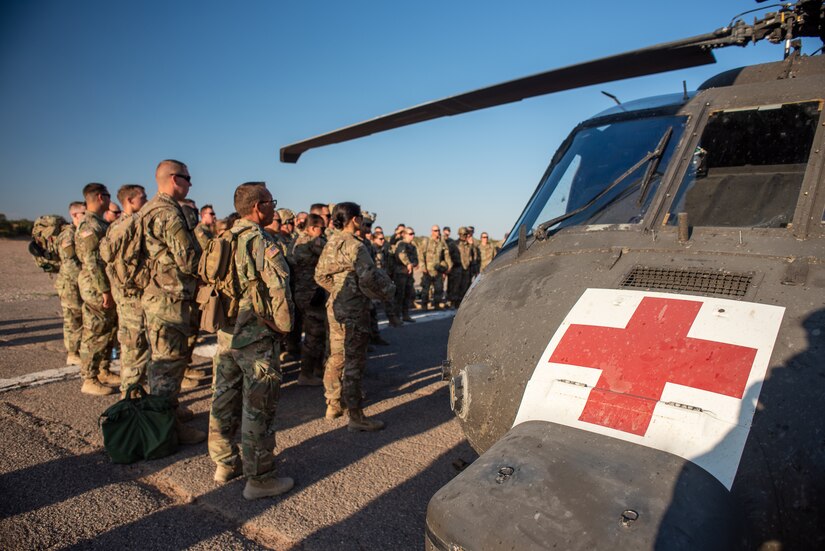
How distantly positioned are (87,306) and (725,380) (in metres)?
6.12

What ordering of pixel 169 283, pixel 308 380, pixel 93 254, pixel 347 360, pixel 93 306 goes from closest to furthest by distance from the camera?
pixel 169 283 < pixel 347 360 < pixel 93 254 < pixel 93 306 < pixel 308 380

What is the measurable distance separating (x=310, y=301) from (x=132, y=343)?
6.52ft

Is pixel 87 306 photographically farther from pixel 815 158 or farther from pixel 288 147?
pixel 815 158

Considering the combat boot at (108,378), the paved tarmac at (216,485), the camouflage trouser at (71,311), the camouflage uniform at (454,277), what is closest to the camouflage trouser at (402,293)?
the camouflage uniform at (454,277)

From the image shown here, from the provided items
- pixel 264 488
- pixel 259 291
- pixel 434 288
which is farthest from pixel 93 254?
pixel 434 288

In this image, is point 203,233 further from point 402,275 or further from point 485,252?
point 485,252

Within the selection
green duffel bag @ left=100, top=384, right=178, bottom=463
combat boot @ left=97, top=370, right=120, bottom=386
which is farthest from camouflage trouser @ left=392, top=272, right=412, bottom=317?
green duffel bag @ left=100, top=384, right=178, bottom=463

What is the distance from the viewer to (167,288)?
4.32 m

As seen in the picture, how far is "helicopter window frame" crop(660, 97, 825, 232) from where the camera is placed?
7.27ft

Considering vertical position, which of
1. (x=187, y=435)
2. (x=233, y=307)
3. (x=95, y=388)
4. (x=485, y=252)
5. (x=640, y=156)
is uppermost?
(x=640, y=156)

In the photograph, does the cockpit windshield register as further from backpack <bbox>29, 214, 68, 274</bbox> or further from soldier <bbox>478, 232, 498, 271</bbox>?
soldier <bbox>478, 232, 498, 271</bbox>

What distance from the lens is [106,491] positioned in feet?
11.0

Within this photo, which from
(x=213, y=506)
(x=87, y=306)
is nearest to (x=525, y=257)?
(x=213, y=506)

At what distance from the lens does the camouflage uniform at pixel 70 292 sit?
21.6 feet
